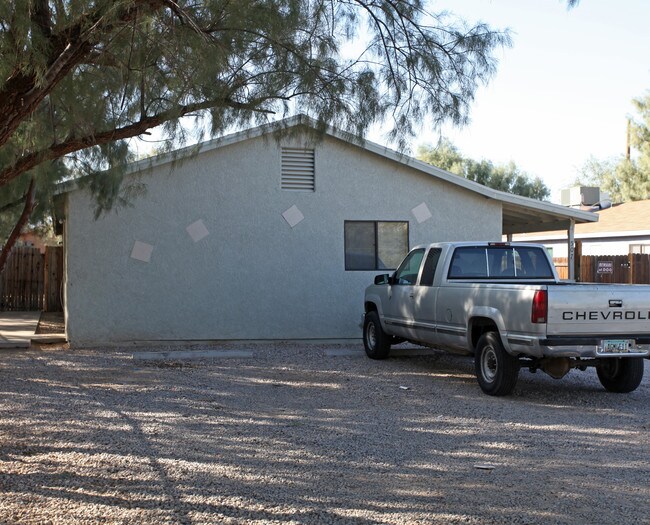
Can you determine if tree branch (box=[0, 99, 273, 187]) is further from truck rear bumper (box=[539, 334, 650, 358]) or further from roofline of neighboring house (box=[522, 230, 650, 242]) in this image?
roofline of neighboring house (box=[522, 230, 650, 242])

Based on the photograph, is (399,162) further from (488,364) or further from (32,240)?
(32,240)

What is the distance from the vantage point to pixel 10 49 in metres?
7.12

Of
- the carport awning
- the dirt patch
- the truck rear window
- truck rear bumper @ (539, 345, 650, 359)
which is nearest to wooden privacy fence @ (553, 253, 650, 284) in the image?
the carport awning

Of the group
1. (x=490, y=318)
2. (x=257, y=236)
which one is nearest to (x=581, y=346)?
(x=490, y=318)

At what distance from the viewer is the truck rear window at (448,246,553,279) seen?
11.6m

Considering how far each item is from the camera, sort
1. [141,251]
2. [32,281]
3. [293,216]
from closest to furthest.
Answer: [141,251] → [293,216] → [32,281]

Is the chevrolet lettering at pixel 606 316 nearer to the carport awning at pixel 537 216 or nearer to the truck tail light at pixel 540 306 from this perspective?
the truck tail light at pixel 540 306

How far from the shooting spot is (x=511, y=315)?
945cm

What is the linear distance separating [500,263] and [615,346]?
284cm

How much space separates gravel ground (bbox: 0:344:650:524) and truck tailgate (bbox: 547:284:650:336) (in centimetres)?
96

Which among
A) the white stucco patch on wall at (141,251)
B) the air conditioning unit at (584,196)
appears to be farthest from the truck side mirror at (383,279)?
the air conditioning unit at (584,196)

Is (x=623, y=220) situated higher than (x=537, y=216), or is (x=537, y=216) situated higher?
(x=623, y=220)

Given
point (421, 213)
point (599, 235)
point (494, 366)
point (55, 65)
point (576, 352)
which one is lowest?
point (494, 366)

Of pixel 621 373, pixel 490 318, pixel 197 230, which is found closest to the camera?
pixel 490 318
